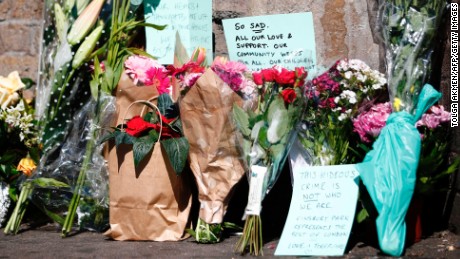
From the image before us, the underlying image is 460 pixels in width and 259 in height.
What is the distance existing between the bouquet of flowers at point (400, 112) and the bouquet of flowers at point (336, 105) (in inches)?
5.1

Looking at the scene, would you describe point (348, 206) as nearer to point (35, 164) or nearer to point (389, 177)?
point (389, 177)

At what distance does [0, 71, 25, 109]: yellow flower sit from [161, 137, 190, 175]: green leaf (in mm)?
1154

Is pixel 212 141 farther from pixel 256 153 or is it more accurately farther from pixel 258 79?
pixel 258 79

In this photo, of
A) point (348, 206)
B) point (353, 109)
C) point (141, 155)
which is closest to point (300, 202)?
point (348, 206)

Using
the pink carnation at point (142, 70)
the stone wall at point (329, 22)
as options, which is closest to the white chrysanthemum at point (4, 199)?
the pink carnation at point (142, 70)

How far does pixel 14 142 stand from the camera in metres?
4.48

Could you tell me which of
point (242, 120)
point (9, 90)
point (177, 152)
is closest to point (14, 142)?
point (9, 90)

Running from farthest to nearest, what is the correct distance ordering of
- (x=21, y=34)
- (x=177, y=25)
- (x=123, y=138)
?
1. (x=21, y=34)
2. (x=177, y=25)
3. (x=123, y=138)

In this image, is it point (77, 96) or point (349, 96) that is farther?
point (77, 96)

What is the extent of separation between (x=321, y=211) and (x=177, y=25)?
162 centimetres

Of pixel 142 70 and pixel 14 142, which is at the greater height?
pixel 142 70

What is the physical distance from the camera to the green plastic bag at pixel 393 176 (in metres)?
3.53

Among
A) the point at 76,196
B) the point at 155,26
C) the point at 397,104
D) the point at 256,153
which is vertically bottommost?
the point at 76,196

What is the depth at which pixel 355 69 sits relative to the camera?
3.87 metres
